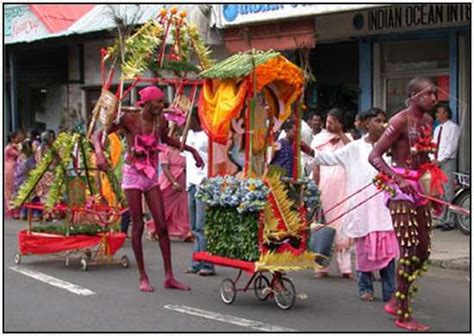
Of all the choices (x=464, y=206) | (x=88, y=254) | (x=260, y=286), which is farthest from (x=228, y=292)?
(x=464, y=206)

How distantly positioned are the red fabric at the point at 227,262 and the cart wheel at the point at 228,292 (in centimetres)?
18

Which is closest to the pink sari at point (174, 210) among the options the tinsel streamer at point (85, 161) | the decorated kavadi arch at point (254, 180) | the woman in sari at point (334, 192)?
the tinsel streamer at point (85, 161)

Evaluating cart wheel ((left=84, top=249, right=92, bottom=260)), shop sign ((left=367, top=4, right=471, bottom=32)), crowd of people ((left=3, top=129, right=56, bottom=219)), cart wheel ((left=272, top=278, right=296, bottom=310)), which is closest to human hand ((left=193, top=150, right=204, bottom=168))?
cart wheel ((left=272, top=278, right=296, bottom=310))

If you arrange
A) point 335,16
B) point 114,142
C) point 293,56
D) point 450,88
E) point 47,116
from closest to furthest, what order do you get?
point 114,142, point 450,88, point 335,16, point 293,56, point 47,116

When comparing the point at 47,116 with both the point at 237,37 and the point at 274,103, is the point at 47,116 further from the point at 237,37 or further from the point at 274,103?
the point at 274,103

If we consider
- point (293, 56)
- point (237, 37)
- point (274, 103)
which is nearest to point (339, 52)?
point (293, 56)

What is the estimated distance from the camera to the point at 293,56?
15992 millimetres

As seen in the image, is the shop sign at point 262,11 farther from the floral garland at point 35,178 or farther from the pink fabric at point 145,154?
the pink fabric at point 145,154

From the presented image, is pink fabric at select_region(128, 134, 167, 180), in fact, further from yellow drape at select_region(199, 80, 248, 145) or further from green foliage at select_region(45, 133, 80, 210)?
green foliage at select_region(45, 133, 80, 210)

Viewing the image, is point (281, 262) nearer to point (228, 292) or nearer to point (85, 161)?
point (228, 292)

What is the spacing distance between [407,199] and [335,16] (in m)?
8.61

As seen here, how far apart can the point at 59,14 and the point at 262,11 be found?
7.21m

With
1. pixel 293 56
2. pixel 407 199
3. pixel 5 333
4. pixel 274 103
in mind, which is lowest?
pixel 5 333

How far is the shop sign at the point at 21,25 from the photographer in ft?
65.0
